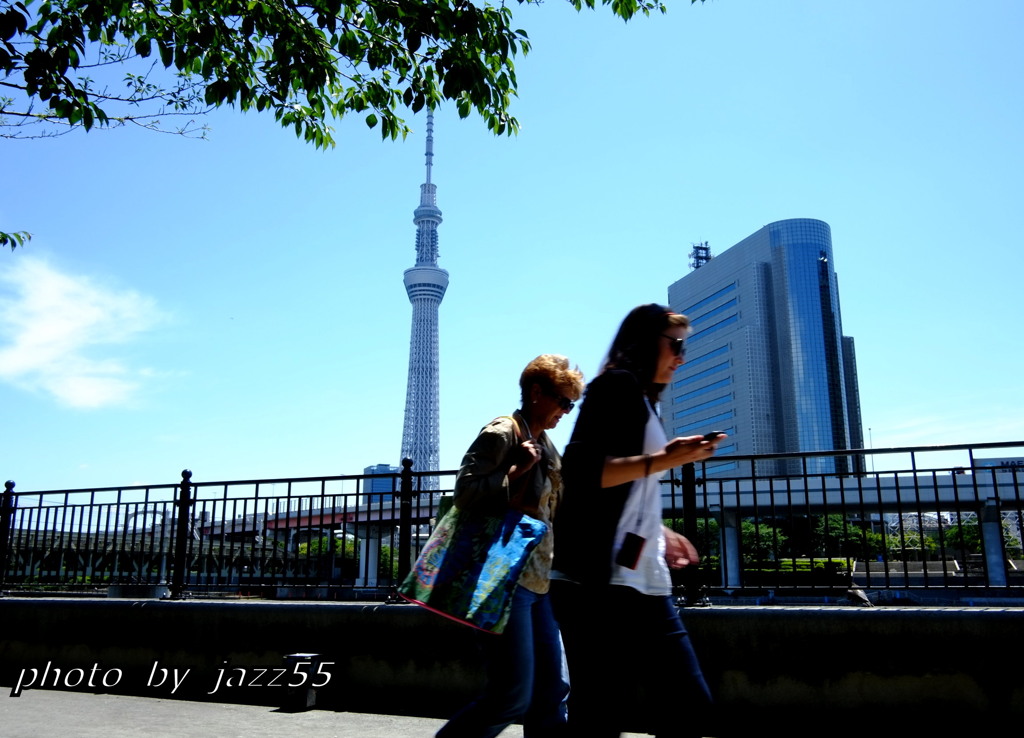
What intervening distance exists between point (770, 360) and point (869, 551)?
147m

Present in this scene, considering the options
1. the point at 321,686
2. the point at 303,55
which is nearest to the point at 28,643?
the point at 321,686

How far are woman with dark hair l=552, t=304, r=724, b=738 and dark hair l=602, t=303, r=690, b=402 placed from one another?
0.07 metres

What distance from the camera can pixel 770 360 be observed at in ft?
478

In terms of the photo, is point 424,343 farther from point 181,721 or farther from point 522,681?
point 522,681

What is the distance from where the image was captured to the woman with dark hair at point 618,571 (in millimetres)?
2705

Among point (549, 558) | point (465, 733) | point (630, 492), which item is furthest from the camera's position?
point (549, 558)

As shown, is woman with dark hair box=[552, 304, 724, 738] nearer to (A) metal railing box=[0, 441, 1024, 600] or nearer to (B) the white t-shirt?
(B) the white t-shirt

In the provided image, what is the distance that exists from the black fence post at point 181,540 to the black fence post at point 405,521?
2.04m

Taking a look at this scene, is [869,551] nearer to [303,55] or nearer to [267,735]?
[267,735]

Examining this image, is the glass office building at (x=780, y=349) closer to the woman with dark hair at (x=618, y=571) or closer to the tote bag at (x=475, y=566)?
the tote bag at (x=475, y=566)

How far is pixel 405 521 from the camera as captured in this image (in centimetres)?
668

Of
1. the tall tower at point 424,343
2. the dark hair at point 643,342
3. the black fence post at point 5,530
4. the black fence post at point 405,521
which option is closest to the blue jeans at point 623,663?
the dark hair at point 643,342

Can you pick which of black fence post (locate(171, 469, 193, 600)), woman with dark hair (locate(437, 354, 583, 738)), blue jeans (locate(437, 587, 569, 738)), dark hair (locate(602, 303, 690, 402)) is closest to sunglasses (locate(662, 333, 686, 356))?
dark hair (locate(602, 303, 690, 402))

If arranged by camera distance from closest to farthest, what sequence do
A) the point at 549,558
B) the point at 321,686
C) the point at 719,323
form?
the point at 549,558
the point at 321,686
the point at 719,323
